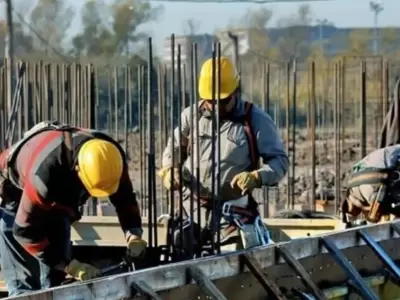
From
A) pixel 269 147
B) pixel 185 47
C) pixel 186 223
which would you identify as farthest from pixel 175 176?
pixel 185 47

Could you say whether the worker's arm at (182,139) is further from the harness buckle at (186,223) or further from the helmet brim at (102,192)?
the helmet brim at (102,192)

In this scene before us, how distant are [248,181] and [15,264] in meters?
1.50

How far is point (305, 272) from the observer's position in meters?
6.51

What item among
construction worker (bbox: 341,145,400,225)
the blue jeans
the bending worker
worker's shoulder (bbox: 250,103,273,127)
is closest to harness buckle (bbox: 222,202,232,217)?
the bending worker

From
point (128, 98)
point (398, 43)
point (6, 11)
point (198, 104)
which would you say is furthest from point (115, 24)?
point (198, 104)

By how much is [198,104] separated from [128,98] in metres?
5.74

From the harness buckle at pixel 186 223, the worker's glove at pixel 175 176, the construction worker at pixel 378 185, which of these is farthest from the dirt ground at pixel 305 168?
the harness buckle at pixel 186 223

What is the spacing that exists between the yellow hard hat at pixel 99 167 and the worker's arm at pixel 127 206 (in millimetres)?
181

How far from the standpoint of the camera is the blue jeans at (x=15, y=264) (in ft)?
22.8

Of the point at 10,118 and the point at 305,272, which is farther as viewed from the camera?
the point at 10,118

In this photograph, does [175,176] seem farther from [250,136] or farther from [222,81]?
[222,81]

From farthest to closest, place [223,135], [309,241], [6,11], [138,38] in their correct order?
[138,38] < [6,11] < [223,135] < [309,241]

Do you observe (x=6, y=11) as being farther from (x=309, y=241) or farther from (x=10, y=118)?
(x=309, y=241)

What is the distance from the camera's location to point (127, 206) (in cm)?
688
